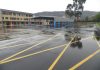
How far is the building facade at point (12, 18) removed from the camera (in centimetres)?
6667

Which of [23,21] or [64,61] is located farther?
[23,21]

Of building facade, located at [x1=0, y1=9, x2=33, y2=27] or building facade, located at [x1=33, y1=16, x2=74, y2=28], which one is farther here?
building facade, located at [x1=0, y1=9, x2=33, y2=27]

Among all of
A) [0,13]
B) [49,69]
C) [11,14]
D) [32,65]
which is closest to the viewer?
[49,69]

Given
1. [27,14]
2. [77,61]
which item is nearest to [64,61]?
[77,61]

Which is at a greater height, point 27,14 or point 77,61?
point 27,14

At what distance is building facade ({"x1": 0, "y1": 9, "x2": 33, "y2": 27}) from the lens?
66669 millimetres

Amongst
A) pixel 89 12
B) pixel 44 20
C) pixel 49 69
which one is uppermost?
pixel 89 12

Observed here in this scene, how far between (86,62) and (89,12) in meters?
175

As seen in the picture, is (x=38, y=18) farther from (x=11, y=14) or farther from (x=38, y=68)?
(x=38, y=68)

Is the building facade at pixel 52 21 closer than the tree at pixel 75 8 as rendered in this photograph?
Yes

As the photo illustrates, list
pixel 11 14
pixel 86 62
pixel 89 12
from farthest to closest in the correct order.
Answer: pixel 89 12 < pixel 11 14 < pixel 86 62

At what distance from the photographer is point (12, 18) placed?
72.4m

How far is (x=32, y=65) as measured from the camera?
608 centimetres

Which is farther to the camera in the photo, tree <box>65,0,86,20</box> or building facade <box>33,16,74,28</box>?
tree <box>65,0,86,20</box>
